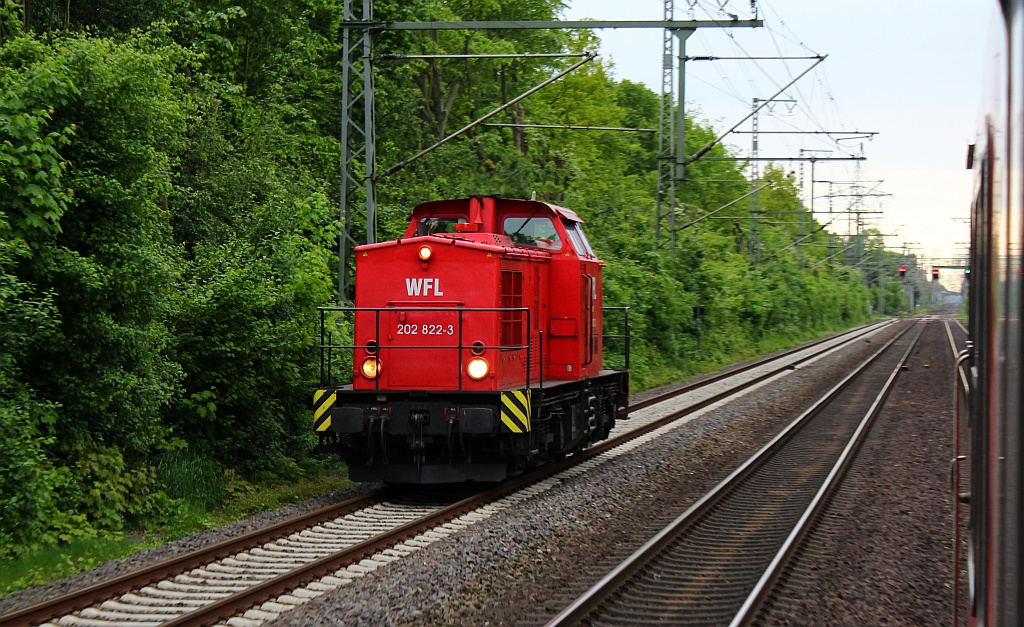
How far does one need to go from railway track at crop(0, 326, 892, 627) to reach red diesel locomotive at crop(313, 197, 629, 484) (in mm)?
424

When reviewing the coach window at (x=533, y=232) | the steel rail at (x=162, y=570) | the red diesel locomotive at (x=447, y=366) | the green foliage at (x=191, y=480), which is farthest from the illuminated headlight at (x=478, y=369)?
the green foliage at (x=191, y=480)

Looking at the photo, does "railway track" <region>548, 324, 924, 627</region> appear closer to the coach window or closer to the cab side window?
the cab side window

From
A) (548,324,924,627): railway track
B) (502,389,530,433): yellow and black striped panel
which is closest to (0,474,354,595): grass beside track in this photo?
(502,389,530,433): yellow and black striped panel

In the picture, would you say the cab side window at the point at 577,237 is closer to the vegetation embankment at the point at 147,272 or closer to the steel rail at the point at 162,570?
the vegetation embankment at the point at 147,272

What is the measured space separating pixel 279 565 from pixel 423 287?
12.6 ft

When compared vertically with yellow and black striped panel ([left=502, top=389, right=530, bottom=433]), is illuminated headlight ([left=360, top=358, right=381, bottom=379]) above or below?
above

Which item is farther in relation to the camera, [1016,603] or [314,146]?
[314,146]

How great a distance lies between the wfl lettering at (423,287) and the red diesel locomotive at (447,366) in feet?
0.04

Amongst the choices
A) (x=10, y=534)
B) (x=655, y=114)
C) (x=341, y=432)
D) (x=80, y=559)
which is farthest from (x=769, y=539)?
(x=655, y=114)

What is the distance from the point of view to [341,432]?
9.96 m

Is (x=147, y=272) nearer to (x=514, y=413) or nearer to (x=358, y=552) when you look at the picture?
(x=358, y=552)

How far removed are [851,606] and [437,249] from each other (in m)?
5.63

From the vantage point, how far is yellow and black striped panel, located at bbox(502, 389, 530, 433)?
32.4ft

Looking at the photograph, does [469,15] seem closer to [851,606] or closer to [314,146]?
[314,146]
